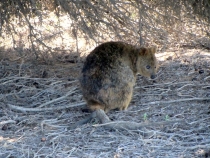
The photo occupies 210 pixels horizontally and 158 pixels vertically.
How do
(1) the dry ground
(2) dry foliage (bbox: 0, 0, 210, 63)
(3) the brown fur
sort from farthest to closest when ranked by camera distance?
(2) dry foliage (bbox: 0, 0, 210, 63) < (3) the brown fur < (1) the dry ground

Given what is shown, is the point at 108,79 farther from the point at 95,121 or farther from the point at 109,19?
the point at 109,19

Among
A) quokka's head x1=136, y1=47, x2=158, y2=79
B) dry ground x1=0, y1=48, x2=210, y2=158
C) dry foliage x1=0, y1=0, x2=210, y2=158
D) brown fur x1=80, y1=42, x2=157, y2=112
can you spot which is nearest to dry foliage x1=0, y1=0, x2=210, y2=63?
dry foliage x1=0, y1=0, x2=210, y2=158

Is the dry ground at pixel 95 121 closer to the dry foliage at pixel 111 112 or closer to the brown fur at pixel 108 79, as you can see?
the dry foliage at pixel 111 112

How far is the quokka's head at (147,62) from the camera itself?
6883 mm

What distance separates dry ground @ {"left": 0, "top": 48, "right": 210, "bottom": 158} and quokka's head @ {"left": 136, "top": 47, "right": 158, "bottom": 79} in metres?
0.35

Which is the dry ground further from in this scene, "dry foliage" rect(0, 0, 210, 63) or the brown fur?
"dry foliage" rect(0, 0, 210, 63)

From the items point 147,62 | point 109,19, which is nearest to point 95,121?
point 147,62

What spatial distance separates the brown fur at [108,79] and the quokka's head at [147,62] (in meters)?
0.23

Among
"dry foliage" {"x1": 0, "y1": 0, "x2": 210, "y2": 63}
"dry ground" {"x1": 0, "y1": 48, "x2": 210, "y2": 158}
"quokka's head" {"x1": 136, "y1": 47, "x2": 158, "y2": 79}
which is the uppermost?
"dry foliage" {"x1": 0, "y1": 0, "x2": 210, "y2": 63}

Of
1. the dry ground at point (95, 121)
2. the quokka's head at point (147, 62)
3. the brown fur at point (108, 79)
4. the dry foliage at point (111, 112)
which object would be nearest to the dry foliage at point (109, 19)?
the dry foliage at point (111, 112)

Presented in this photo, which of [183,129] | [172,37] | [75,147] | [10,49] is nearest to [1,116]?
[75,147]

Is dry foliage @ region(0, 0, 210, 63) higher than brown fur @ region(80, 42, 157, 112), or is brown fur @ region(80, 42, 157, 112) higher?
dry foliage @ region(0, 0, 210, 63)

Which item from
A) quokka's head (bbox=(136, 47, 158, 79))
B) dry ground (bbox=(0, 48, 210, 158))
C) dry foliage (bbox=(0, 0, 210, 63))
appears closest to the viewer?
dry ground (bbox=(0, 48, 210, 158))

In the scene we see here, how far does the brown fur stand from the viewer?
6.16m
